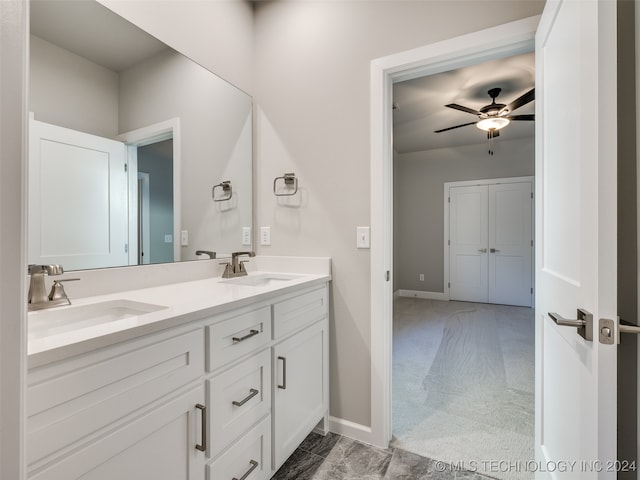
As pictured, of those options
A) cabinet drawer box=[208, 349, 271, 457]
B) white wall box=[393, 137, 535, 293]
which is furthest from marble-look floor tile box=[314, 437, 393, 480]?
white wall box=[393, 137, 535, 293]

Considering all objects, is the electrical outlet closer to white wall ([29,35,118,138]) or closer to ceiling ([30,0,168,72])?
white wall ([29,35,118,138])

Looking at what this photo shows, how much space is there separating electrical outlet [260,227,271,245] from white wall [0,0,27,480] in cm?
158

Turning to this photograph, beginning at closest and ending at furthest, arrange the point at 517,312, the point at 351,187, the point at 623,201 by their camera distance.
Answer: the point at 623,201
the point at 351,187
the point at 517,312

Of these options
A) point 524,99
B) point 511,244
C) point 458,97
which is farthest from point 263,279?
point 511,244

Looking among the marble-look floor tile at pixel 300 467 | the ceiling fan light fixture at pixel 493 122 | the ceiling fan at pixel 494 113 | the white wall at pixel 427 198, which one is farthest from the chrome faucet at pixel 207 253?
the white wall at pixel 427 198

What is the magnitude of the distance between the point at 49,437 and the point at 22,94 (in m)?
0.68

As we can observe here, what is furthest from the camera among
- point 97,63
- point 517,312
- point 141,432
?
point 517,312

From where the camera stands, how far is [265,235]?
6.69 ft

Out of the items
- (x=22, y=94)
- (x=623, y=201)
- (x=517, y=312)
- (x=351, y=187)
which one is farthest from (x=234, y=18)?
(x=517, y=312)

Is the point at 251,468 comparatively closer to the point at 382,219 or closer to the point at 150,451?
the point at 150,451

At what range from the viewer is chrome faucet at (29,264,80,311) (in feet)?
3.18

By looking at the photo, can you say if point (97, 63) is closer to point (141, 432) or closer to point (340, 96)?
point (340, 96)

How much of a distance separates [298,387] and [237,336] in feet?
1.82

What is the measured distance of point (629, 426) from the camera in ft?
2.89
